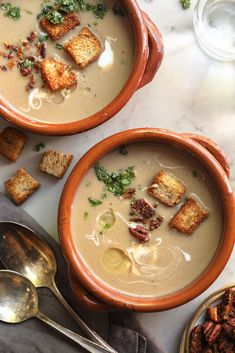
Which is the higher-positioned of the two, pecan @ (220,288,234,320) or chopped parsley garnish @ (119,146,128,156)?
chopped parsley garnish @ (119,146,128,156)

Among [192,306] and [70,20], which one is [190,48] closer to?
[70,20]

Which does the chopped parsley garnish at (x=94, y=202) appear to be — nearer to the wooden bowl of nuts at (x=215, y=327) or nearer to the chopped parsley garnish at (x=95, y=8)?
the wooden bowl of nuts at (x=215, y=327)

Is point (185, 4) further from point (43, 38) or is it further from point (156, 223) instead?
point (156, 223)

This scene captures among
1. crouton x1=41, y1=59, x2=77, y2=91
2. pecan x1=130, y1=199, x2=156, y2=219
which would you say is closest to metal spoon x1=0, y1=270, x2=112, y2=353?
pecan x1=130, y1=199, x2=156, y2=219

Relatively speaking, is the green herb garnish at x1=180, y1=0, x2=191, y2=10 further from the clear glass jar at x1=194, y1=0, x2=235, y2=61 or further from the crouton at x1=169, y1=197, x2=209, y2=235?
the crouton at x1=169, y1=197, x2=209, y2=235

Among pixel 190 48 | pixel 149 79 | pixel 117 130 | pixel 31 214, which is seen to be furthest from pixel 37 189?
pixel 190 48

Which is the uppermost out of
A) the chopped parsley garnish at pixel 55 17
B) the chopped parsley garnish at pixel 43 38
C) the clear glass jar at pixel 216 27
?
the chopped parsley garnish at pixel 55 17

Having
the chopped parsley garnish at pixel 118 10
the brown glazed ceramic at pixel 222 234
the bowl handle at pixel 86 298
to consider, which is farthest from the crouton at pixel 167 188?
the chopped parsley garnish at pixel 118 10
